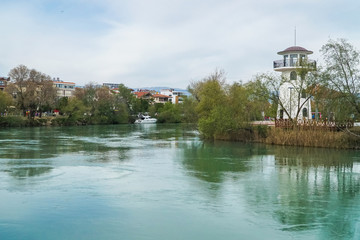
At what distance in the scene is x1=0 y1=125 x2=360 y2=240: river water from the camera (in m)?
11.3

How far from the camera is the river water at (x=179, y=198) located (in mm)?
11320

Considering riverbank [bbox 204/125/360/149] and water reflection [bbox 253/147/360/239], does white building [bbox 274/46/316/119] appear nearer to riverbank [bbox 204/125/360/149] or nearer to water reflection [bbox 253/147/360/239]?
riverbank [bbox 204/125/360/149]

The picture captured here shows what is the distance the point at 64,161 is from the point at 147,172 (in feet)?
19.8

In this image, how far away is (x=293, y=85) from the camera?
116ft

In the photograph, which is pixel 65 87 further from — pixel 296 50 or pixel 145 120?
pixel 296 50

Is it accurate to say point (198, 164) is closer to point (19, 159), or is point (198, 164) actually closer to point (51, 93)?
point (19, 159)

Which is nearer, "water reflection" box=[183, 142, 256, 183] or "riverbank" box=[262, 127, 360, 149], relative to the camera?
"water reflection" box=[183, 142, 256, 183]

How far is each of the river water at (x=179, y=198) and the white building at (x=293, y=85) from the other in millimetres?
11120

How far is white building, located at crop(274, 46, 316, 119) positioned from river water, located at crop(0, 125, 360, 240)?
11120mm

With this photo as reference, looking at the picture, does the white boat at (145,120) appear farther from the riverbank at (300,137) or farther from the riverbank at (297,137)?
the riverbank at (300,137)

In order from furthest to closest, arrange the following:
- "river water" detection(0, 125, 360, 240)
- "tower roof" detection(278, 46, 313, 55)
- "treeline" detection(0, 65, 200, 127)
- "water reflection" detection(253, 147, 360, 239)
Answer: "treeline" detection(0, 65, 200, 127)
"tower roof" detection(278, 46, 313, 55)
"water reflection" detection(253, 147, 360, 239)
"river water" detection(0, 125, 360, 240)

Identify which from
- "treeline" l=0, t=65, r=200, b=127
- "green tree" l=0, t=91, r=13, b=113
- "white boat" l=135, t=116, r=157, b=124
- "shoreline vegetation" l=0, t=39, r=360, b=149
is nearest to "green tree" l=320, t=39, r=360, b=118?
"shoreline vegetation" l=0, t=39, r=360, b=149

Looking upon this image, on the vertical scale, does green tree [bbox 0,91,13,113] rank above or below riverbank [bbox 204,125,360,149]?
above

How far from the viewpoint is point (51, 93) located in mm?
75000
